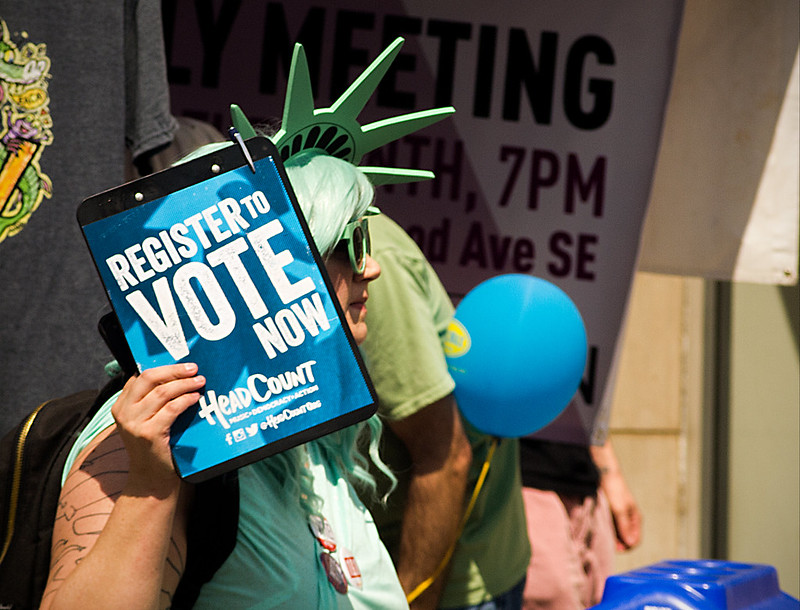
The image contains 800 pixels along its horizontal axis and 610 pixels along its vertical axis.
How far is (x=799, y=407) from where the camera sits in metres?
3.09

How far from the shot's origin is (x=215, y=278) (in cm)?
106

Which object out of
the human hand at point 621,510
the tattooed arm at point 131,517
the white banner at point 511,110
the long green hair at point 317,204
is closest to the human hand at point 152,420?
the tattooed arm at point 131,517

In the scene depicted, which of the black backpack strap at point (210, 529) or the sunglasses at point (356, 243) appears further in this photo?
the sunglasses at point (356, 243)

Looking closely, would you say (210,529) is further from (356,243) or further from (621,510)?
(621,510)

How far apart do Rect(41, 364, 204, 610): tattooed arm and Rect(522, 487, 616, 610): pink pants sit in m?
1.77

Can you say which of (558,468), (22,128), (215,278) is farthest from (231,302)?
(558,468)

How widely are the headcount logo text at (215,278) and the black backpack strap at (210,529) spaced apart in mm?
188

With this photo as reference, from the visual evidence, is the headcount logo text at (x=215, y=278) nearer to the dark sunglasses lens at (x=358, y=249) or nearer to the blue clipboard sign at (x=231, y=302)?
the blue clipboard sign at (x=231, y=302)

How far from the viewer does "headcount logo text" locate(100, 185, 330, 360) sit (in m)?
1.05

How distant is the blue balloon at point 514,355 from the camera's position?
2104 mm

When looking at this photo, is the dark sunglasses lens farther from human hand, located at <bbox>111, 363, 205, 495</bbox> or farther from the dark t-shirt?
the dark t-shirt

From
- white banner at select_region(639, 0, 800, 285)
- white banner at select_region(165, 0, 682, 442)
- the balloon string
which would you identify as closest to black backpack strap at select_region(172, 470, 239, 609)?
the balloon string

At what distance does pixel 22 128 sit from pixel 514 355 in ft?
3.86

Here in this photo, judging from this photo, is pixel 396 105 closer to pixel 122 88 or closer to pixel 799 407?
pixel 122 88
